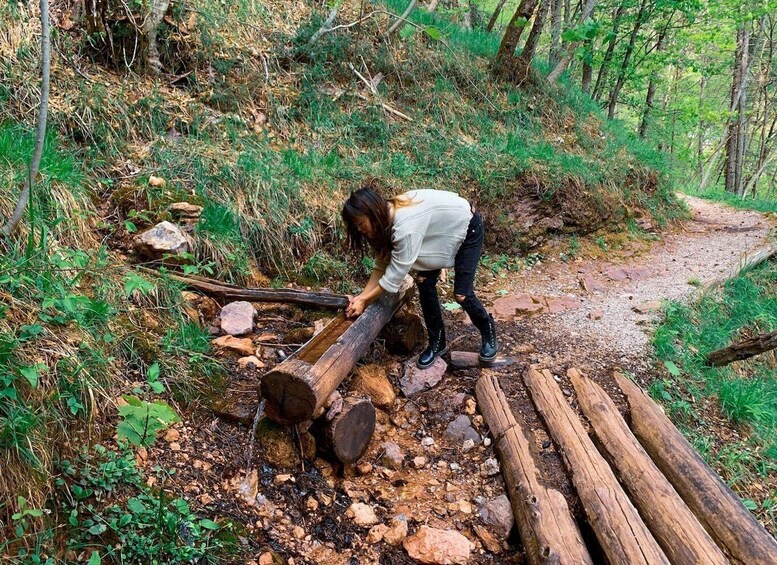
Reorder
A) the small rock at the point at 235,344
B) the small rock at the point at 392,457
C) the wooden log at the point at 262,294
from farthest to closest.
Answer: the wooden log at the point at 262,294 < the small rock at the point at 235,344 < the small rock at the point at 392,457

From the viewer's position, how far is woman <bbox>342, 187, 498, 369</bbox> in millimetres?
3016

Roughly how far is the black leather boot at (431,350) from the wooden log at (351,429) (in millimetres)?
952

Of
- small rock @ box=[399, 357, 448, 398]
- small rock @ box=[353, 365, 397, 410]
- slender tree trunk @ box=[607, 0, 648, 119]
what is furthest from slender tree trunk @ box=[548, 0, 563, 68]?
small rock @ box=[353, 365, 397, 410]

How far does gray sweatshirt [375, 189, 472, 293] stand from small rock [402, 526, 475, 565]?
147cm

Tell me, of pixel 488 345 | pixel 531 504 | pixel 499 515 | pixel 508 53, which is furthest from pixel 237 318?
pixel 508 53

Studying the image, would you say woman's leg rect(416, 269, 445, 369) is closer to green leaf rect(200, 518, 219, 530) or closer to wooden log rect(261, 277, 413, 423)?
wooden log rect(261, 277, 413, 423)

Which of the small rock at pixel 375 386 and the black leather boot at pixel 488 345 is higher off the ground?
the black leather boot at pixel 488 345

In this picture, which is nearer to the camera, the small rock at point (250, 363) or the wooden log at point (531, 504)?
the wooden log at point (531, 504)

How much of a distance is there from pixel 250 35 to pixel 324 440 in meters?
5.71

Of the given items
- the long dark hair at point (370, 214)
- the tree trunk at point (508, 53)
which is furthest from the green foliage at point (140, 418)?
the tree trunk at point (508, 53)

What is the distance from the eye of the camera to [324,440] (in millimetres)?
2666

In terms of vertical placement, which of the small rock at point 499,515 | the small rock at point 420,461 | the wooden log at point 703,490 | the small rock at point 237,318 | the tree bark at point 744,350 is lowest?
the small rock at point 420,461

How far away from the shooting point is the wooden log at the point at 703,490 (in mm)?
2330

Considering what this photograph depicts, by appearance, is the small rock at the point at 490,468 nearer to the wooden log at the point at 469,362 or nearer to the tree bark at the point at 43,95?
the wooden log at the point at 469,362
